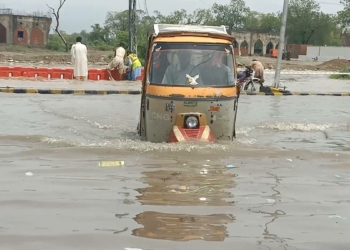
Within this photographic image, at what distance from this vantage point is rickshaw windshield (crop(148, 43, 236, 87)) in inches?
385

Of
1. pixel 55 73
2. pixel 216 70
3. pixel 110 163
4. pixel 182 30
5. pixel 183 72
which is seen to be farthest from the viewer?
pixel 55 73

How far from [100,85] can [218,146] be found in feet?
50.7

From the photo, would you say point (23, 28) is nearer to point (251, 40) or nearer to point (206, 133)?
point (251, 40)

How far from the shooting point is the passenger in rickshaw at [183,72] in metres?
9.69

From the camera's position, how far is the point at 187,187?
6.93 m

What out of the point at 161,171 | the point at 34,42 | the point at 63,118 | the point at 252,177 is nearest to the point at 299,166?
the point at 252,177

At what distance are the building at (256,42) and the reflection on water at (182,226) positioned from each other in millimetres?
77875

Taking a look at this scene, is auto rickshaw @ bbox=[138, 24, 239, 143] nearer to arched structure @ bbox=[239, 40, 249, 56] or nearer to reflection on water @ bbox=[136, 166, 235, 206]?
reflection on water @ bbox=[136, 166, 235, 206]

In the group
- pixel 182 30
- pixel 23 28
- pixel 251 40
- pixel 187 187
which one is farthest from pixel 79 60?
pixel 251 40

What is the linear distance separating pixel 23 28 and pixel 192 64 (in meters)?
65.5

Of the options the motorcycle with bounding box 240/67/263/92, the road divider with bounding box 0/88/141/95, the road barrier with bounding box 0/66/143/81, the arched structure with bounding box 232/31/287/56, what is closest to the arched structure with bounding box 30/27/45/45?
the arched structure with bounding box 232/31/287/56

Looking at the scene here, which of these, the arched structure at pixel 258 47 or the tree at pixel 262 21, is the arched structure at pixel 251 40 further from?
the tree at pixel 262 21

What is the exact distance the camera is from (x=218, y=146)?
9.45 meters

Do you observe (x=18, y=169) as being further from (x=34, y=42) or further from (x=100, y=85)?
(x=34, y=42)
